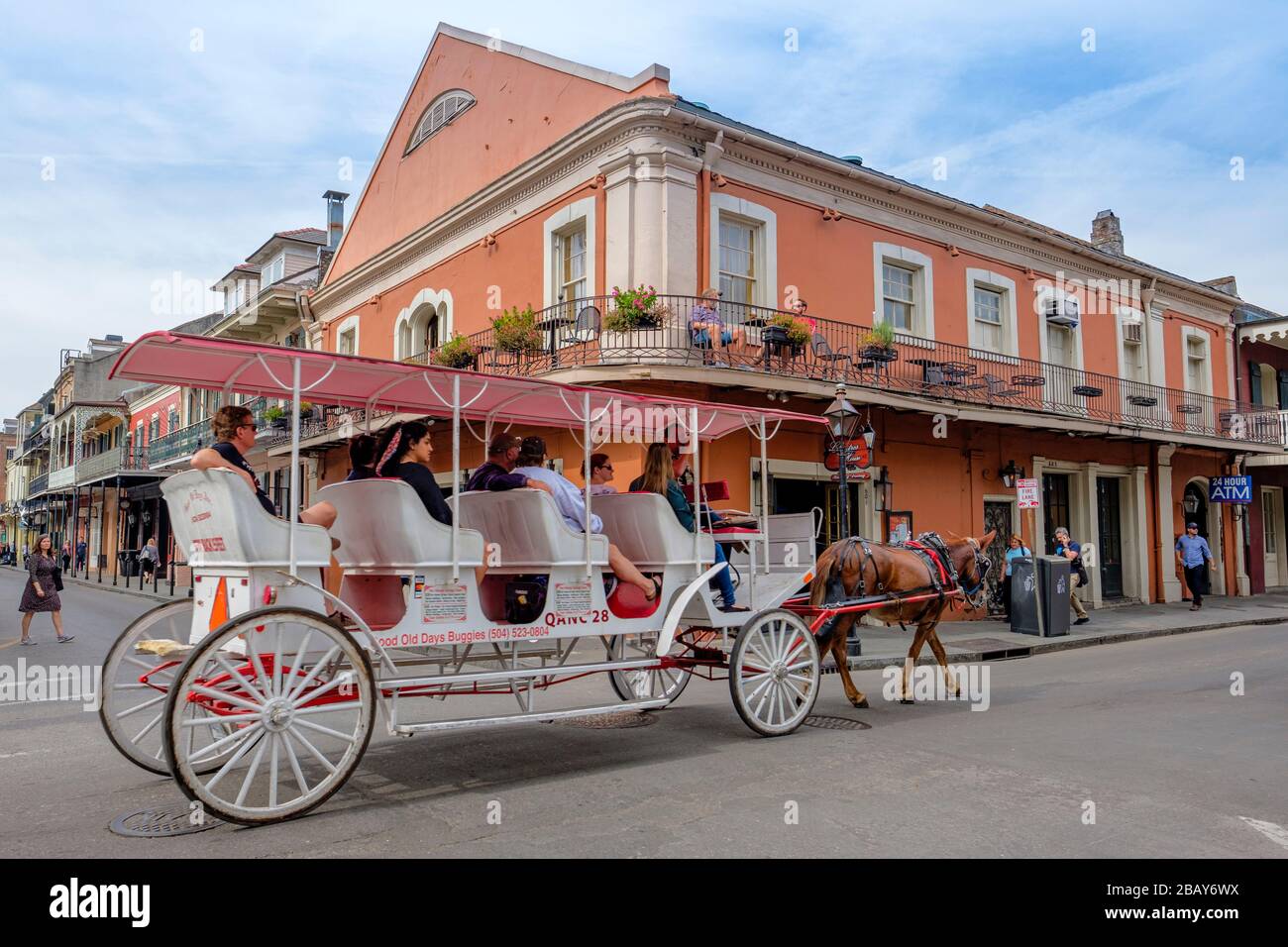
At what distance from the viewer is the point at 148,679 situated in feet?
17.5

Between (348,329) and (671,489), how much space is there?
17.6 meters

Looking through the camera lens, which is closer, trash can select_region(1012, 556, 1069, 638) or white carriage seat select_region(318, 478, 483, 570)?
white carriage seat select_region(318, 478, 483, 570)

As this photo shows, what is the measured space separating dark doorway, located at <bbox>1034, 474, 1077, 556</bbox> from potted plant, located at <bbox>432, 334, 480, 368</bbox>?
12.2 m

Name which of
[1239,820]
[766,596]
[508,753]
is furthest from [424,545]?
[1239,820]

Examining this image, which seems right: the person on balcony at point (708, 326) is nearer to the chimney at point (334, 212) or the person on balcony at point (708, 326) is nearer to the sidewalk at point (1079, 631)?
the sidewalk at point (1079, 631)

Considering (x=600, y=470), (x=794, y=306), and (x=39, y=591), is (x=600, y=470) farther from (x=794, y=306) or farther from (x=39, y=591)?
(x=39, y=591)

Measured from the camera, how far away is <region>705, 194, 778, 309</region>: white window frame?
14914 millimetres

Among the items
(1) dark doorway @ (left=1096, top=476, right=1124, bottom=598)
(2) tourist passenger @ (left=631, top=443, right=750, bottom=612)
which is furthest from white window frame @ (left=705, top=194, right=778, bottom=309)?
(1) dark doorway @ (left=1096, top=476, right=1124, bottom=598)

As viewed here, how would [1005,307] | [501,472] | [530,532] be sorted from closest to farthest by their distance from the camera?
[530,532]
[501,472]
[1005,307]

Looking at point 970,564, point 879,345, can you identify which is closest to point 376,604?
point 970,564

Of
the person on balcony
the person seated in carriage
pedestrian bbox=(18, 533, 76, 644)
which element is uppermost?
the person on balcony

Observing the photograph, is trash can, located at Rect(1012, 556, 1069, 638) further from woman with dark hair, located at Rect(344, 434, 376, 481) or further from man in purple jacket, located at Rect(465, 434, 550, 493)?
woman with dark hair, located at Rect(344, 434, 376, 481)

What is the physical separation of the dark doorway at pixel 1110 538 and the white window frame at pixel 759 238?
407 inches
